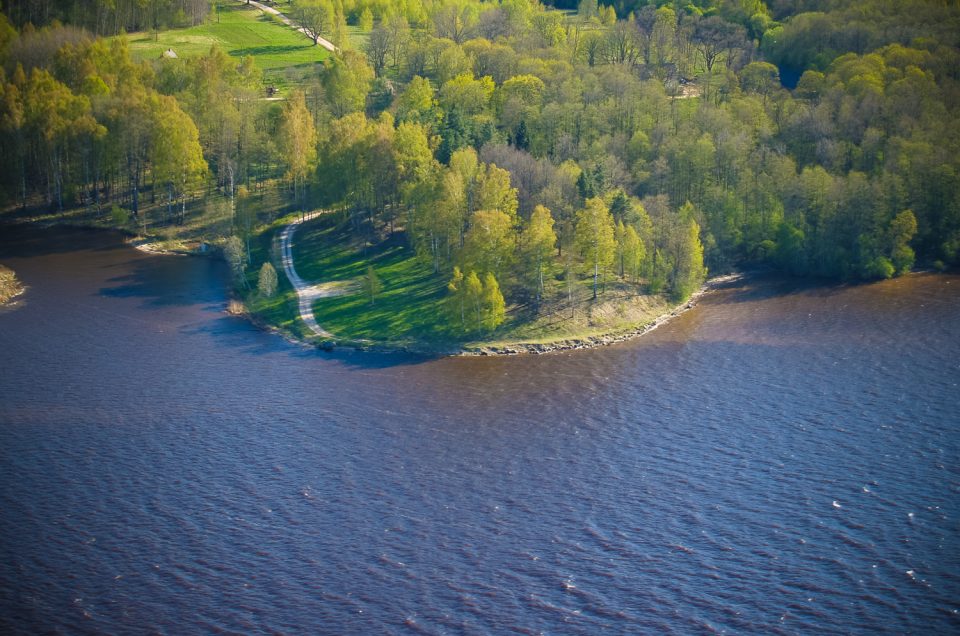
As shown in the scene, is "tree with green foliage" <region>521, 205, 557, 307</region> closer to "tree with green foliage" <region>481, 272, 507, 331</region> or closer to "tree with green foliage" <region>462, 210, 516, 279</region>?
"tree with green foliage" <region>462, 210, 516, 279</region>

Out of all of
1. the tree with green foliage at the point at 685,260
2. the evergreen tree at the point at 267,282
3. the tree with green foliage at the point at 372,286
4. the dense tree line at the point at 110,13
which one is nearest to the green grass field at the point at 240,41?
the dense tree line at the point at 110,13

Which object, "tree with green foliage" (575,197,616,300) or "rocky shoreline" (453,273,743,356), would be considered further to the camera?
"tree with green foliage" (575,197,616,300)

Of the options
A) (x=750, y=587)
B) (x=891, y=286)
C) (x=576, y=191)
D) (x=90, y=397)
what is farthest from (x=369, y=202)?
(x=750, y=587)

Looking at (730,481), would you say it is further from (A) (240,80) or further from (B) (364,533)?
(A) (240,80)

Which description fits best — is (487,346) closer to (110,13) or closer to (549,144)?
(549,144)

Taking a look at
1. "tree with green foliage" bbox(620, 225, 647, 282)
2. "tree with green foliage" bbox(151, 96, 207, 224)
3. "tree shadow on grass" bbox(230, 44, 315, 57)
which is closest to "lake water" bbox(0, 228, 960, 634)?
"tree with green foliage" bbox(620, 225, 647, 282)

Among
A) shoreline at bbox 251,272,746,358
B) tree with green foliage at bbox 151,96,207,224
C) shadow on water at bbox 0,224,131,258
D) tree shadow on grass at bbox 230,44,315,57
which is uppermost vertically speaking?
tree shadow on grass at bbox 230,44,315,57
